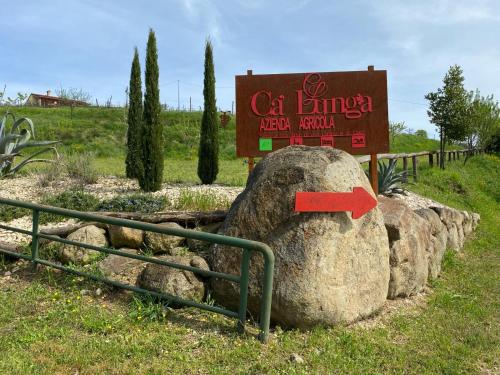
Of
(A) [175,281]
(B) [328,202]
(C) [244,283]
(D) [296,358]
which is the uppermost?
(B) [328,202]

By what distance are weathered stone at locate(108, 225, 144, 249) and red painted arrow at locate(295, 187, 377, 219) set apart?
2.41m

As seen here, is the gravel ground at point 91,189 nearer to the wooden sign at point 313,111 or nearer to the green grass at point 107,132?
the wooden sign at point 313,111

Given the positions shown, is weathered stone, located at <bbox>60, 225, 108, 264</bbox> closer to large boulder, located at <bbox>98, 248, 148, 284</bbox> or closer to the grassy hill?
large boulder, located at <bbox>98, 248, 148, 284</bbox>

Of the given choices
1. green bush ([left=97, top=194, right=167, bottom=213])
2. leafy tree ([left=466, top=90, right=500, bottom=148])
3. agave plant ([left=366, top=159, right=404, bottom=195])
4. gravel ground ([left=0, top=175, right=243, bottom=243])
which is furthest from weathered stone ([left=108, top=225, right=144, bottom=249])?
leafy tree ([left=466, top=90, right=500, bottom=148])

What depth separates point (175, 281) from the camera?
5008mm

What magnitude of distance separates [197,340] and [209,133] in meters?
11.0

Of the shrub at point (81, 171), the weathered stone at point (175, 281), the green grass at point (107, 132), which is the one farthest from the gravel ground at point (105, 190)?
the green grass at point (107, 132)

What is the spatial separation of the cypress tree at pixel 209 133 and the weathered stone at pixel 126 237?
7.91 metres

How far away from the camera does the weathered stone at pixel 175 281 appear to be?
498cm

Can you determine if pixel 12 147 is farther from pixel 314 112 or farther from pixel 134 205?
pixel 314 112

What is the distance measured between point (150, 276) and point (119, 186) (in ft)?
27.2

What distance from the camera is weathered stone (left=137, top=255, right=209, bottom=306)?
4977 mm

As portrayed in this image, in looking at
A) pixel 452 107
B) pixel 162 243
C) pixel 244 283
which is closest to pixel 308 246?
pixel 244 283

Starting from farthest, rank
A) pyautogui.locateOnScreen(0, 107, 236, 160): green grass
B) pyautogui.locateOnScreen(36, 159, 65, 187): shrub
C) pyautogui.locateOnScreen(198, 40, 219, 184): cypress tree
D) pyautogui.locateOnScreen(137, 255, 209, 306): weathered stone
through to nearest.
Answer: pyautogui.locateOnScreen(0, 107, 236, 160): green grass < pyautogui.locateOnScreen(198, 40, 219, 184): cypress tree < pyautogui.locateOnScreen(36, 159, 65, 187): shrub < pyautogui.locateOnScreen(137, 255, 209, 306): weathered stone
